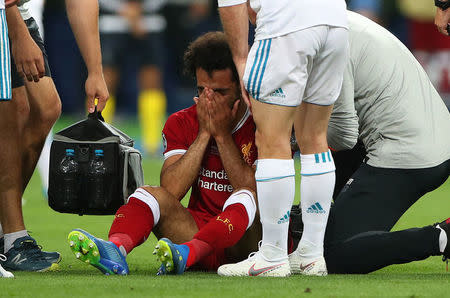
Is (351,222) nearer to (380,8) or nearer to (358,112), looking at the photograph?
(358,112)

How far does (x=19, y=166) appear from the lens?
518cm

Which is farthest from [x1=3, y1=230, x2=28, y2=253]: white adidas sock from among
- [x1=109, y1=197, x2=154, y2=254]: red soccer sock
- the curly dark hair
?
the curly dark hair

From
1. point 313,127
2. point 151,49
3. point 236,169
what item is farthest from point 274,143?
point 151,49

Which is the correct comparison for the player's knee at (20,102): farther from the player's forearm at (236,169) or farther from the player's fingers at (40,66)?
the player's forearm at (236,169)

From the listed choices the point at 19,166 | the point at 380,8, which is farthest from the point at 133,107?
the point at 19,166

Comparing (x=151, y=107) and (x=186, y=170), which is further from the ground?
(x=186, y=170)

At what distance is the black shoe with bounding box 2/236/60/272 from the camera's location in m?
4.92

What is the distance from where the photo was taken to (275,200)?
445cm

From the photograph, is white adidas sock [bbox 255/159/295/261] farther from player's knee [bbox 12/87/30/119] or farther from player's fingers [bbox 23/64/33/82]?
player's knee [bbox 12/87/30/119]

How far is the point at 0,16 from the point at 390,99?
183cm

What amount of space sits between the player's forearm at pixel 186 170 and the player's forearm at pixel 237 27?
541mm

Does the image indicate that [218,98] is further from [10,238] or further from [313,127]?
[10,238]

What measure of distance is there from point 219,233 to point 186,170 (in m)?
0.44

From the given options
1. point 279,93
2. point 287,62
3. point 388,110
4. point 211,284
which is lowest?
point 211,284
